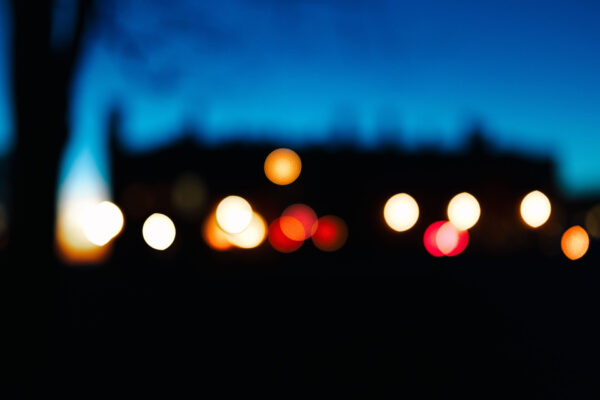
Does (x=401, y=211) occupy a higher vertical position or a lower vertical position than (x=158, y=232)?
higher

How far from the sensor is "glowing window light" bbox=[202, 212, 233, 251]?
26.3 m

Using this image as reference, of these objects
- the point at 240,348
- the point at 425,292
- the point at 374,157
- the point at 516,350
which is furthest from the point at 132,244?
the point at 516,350

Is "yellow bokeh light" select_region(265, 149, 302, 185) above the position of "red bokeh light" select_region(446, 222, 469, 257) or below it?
above

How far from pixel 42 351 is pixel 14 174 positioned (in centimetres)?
154

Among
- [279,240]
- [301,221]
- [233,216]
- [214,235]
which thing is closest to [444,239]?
[301,221]

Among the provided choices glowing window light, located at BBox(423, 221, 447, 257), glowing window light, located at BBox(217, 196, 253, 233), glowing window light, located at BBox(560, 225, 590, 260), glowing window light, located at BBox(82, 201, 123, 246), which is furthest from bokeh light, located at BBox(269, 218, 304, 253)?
glowing window light, located at BBox(560, 225, 590, 260)

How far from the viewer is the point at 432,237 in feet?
96.5

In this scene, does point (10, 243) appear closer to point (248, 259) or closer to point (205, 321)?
point (205, 321)

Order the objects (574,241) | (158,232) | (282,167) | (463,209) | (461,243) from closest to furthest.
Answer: (463,209)
(282,167)
(158,232)
(461,243)
(574,241)

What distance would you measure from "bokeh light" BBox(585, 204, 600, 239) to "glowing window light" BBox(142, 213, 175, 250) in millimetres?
33188

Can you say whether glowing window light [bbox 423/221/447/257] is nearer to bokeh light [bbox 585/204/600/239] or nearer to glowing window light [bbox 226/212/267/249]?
glowing window light [bbox 226/212/267/249]

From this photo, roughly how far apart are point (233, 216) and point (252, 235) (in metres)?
2.81

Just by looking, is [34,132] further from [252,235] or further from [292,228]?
[292,228]

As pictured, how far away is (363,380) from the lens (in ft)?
18.1
